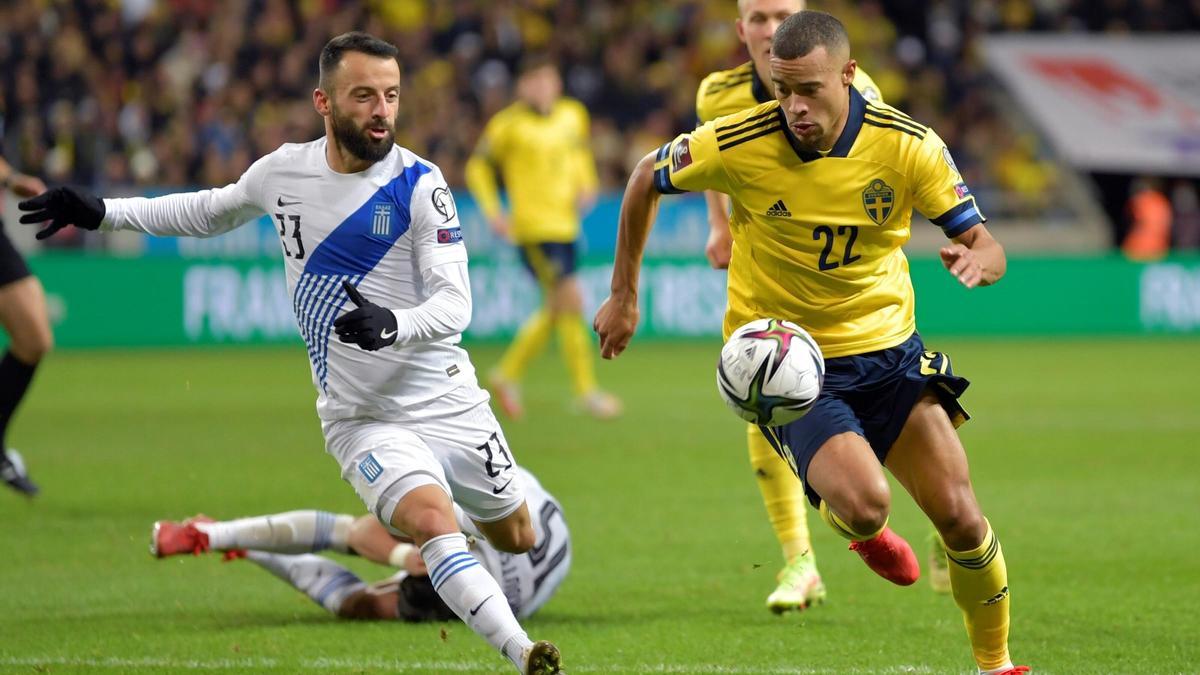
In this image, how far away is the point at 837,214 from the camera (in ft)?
17.0

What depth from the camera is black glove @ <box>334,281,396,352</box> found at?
471cm

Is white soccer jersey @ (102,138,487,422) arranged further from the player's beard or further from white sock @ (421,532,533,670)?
white sock @ (421,532,533,670)

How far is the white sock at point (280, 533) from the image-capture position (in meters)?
6.30

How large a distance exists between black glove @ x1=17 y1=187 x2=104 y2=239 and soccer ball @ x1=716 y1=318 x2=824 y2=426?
85.4 inches

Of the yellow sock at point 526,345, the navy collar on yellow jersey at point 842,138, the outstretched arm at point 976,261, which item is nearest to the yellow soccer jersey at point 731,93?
the navy collar on yellow jersey at point 842,138

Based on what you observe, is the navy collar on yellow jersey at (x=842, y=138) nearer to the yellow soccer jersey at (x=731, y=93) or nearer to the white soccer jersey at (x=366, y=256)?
the white soccer jersey at (x=366, y=256)

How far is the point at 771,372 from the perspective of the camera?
4895 mm

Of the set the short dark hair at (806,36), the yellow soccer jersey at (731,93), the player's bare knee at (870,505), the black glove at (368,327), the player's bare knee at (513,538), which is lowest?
the player's bare knee at (513,538)

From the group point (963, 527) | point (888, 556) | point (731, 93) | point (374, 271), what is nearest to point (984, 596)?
point (963, 527)

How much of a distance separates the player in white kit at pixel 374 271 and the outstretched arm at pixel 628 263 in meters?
0.49

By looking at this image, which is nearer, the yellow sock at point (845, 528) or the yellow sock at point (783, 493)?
the yellow sock at point (845, 528)

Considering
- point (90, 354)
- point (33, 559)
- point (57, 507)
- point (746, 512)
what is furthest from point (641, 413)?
point (90, 354)

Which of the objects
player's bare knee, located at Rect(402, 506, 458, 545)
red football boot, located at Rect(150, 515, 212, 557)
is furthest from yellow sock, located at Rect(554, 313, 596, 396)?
player's bare knee, located at Rect(402, 506, 458, 545)

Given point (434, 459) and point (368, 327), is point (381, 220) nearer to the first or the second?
point (368, 327)
